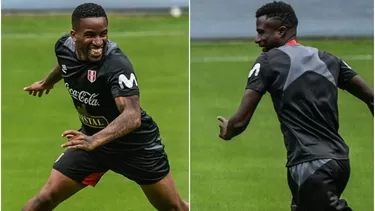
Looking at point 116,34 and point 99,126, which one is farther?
point 116,34

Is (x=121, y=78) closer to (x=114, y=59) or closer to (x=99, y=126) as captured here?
(x=114, y=59)

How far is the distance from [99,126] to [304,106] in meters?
1.45

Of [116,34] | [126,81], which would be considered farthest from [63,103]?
[126,81]

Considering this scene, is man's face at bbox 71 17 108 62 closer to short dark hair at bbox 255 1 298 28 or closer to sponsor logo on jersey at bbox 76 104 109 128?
sponsor logo on jersey at bbox 76 104 109 128

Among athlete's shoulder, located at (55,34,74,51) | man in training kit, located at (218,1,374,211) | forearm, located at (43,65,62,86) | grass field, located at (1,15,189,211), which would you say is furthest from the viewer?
grass field, located at (1,15,189,211)

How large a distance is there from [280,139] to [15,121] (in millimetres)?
2978

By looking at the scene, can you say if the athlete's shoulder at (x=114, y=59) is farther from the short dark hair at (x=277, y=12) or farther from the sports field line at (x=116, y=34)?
the sports field line at (x=116, y=34)

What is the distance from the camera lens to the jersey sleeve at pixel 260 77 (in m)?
4.43

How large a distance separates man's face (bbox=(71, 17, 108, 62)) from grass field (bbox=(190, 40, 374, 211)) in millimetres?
1851

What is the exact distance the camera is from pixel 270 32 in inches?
183

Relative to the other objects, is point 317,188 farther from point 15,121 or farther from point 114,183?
point 15,121

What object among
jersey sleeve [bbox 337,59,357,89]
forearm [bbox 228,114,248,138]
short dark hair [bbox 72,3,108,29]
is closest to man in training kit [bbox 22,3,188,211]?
short dark hair [bbox 72,3,108,29]

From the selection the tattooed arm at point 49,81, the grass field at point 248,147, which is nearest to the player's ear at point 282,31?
the tattooed arm at point 49,81

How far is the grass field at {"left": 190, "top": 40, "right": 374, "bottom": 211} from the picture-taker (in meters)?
6.69
